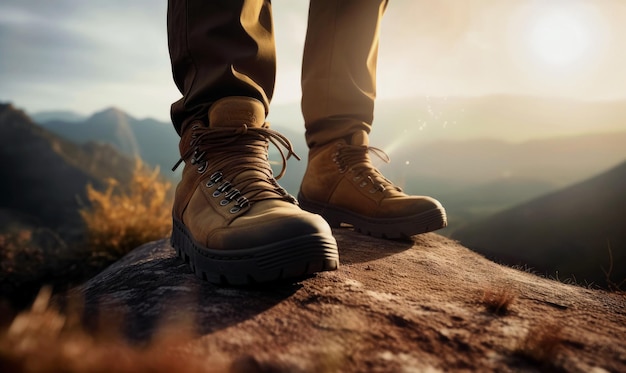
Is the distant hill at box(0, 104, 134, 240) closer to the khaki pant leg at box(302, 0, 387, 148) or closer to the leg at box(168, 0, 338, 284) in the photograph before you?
the khaki pant leg at box(302, 0, 387, 148)

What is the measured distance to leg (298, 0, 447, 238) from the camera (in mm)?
2137

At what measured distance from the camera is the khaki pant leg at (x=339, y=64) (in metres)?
2.16

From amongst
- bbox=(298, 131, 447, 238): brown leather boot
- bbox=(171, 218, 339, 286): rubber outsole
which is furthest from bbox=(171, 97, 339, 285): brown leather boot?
bbox=(298, 131, 447, 238): brown leather boot

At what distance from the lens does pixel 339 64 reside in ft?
7.14

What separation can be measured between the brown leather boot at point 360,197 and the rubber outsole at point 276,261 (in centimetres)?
96

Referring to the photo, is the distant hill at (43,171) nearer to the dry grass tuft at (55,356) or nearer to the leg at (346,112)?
the leg at (346,112)

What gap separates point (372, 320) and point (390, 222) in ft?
3.73

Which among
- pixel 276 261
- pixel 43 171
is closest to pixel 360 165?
pixel 276 261

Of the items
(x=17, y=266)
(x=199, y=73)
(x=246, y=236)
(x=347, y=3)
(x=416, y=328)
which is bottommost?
(x=17, y=266)

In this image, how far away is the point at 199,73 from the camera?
149cm

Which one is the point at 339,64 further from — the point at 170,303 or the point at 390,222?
the point at 170,303

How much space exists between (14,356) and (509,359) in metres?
0.86

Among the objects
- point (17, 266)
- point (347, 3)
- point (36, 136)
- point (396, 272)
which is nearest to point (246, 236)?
point (396, 272)

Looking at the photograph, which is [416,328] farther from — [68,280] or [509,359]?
[68,280]
